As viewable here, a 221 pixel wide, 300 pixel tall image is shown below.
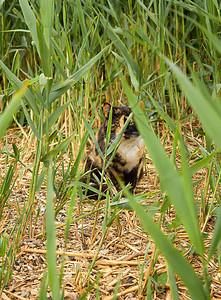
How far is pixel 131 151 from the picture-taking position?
2.36m

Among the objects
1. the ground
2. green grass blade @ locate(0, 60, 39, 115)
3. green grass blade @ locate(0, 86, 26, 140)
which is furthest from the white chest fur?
green grass blade @ locate(0, 86, 26, 140)

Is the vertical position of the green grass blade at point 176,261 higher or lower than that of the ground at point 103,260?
lower

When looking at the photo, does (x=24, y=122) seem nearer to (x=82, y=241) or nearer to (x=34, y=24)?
(x=82, y=241)

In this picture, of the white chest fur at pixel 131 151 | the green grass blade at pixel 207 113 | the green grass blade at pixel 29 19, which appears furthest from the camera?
the white chest fur at pixel 131 151

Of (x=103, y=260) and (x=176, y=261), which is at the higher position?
(x=103, y=260)

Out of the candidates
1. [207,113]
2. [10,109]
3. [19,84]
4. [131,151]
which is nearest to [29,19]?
[19,84]

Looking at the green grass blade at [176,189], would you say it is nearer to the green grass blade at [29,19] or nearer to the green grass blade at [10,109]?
the green grass blade at [10,109]

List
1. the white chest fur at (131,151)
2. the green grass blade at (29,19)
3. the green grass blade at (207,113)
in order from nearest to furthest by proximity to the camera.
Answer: the green grass blade at (207,113)
the green grass blade at (29,19)
the white chest fur at (131,151)

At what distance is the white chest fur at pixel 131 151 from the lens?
2.35 m

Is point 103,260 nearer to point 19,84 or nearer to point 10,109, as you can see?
point 19,84

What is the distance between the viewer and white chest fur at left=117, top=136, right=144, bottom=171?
2.35 m

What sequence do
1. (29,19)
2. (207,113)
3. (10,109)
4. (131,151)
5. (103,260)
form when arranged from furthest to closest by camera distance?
(131,151)
(103,260)
(29,19)
(10,109)
(207,113)

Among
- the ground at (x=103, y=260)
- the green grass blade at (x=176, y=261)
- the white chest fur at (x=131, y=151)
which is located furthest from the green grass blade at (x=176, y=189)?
the white chest fur at (x=131, y=151)

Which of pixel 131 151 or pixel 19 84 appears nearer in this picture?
pixel 19 84
